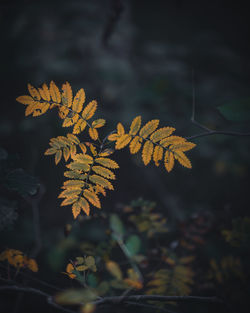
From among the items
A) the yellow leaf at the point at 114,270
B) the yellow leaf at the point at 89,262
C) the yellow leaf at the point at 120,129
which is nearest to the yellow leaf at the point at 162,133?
the yellow leaf at the point at 120,129

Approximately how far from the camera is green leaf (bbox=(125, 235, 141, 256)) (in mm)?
1334

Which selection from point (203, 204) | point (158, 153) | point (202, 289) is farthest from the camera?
point (203, 204)

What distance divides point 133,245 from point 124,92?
7.26 feet

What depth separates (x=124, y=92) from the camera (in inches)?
112

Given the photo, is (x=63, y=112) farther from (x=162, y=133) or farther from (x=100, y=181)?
(x=162, y=133)

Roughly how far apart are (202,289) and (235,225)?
23.4 inches

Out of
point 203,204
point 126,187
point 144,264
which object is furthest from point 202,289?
point 126,187

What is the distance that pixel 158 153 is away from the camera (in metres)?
0.85

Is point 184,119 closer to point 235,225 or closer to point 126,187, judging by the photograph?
point 126,187

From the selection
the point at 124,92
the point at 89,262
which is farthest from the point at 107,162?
the point at 124,92

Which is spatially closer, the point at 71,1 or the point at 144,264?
the point at 144,264

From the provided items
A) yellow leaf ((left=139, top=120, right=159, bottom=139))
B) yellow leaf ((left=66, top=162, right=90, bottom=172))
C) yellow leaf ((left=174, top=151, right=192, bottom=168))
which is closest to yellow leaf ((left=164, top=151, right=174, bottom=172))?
yellow leaf ((left=174, top=151, right=192, bottom=168))

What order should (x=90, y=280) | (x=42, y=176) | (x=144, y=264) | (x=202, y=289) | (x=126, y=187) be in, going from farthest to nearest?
(x=126, y=187), (x=42, y=176), (x=202, y=289), (x=144, y=264), (x=90, y=280)

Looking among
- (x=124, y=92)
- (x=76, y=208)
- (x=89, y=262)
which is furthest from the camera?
(x=124, y=92)
